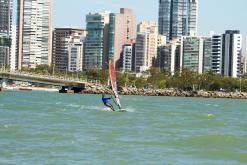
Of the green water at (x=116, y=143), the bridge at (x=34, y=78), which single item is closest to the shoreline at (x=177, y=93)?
the bridge at (x=34, y=78)

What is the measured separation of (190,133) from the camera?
4666 centimetres

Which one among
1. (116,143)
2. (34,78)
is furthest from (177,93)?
(116,143)

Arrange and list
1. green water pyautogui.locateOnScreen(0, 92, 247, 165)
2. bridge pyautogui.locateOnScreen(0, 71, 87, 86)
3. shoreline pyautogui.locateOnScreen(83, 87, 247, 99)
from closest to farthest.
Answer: green water pyautogui.locateOnScreen(0, 92, 247, 165), bridge pyautogui.locateOnScreen(0, 71, 87, 86), shoreline pyautogui.locateOnScreen(83, 87, 247, 99)

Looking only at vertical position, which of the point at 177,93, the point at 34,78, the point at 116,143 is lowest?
the point at 177,93

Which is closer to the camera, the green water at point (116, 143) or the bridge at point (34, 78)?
the green water at point (116, 143)

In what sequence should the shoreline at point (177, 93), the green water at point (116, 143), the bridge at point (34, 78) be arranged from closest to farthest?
the green water at point (116, 143) < the bridge at point (34, 78) < the shoreline at point (177, 93)

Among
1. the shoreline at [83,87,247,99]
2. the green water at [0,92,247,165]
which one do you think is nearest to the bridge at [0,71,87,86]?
the shoreline at [83,87,247,99]

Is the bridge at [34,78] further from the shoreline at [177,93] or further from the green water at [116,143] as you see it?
the green water at [116,143]

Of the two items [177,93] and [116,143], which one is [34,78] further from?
[116,143]

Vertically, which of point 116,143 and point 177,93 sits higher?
point 116,143

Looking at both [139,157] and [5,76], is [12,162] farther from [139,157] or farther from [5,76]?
[5,76]

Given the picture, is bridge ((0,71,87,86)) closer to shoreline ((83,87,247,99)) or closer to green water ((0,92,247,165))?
shoreline ((83,87,247,99))

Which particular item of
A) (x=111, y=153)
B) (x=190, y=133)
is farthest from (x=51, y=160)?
(x=190, y=133)

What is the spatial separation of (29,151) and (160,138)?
10.9 meters
